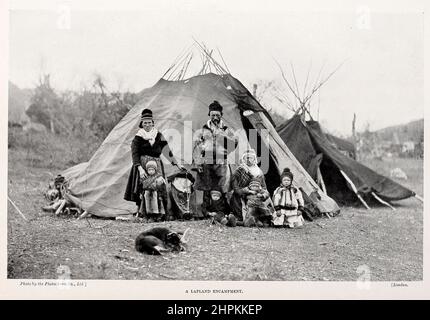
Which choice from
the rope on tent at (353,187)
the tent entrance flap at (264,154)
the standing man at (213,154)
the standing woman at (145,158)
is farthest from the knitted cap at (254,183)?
the rope on tent at (353,187)

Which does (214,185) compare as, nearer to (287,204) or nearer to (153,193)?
(153,193)

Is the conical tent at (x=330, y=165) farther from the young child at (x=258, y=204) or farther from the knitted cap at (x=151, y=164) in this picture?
the knitted cap at (x=151, y=164)

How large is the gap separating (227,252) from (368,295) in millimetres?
1311

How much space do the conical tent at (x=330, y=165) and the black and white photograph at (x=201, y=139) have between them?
0.72 feet

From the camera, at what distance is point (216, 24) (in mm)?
4859

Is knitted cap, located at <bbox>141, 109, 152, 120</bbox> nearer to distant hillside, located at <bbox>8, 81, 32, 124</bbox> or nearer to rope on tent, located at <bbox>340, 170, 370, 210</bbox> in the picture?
distant hillside, located at <bbox>8, 81, 32, 124</bbox>

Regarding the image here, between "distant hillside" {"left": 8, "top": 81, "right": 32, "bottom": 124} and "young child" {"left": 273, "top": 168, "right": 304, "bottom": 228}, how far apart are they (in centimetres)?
245

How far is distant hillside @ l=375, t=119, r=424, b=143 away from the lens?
4.96m

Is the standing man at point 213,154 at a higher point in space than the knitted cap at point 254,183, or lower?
higher

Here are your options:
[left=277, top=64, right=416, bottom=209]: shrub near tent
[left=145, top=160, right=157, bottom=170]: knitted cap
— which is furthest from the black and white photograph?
[left=277, top=64, right=416, bottom=209]: shrub near tent

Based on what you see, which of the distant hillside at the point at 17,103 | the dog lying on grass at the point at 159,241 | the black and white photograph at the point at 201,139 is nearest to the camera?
the dog lying on grass at the point at 159,241


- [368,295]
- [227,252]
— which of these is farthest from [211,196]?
[368,295]

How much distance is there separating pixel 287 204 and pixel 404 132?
4.30 ft

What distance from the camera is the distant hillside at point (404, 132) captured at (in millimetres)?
4959
